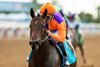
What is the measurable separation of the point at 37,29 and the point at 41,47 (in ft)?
2.28

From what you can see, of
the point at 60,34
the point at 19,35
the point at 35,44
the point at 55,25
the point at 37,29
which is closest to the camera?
the point at 35,44

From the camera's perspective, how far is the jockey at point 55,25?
841 cm

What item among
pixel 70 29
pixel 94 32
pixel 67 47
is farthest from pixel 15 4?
pixel 67 47

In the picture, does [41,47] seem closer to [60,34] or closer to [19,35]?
[60,34]

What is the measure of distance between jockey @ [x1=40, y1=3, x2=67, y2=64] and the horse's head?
311 millimetres

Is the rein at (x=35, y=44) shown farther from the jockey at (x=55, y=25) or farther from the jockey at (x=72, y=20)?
the jockey at (x=72, y=20)

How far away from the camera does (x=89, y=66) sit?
1734 centimetres

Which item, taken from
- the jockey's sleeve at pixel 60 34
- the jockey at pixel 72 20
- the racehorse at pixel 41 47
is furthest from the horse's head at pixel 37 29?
the jockey at pixel 72 20

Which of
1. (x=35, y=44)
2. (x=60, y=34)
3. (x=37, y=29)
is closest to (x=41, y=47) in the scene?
(x=60, y=34)

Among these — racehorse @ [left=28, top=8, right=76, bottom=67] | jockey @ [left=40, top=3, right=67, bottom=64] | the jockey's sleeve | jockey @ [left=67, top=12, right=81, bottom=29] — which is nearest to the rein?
racehorse @ [left=28, top=8, right=76, bottom=67]

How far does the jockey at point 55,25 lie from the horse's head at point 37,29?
1.02 feet

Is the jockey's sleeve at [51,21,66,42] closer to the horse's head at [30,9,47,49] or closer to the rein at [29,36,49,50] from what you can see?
the horse's head at [30,9,47,49]

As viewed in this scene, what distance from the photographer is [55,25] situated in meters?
8.83

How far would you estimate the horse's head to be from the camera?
7518mm
